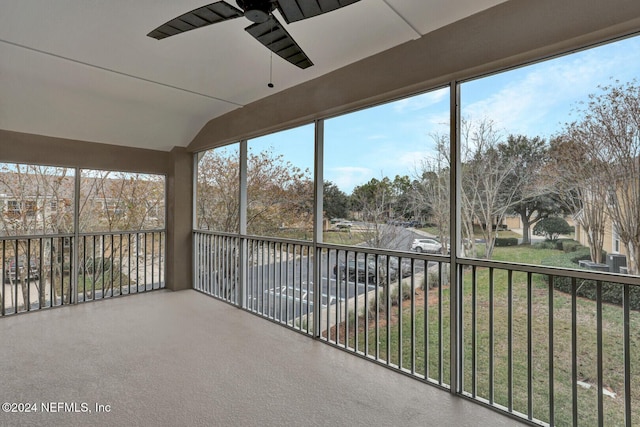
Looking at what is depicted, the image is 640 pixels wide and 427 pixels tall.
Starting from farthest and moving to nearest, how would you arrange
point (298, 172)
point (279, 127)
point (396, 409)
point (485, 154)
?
point (298, 172), point (279, 127), point (485, 154), point (396, 409)

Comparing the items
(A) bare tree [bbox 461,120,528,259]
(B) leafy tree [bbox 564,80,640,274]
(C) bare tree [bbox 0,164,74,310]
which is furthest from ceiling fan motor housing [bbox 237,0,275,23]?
(C) bare tree [bbox 0,164,74,310]

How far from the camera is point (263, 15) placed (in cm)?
148

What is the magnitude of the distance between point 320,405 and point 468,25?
2.74 metres

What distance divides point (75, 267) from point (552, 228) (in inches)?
211

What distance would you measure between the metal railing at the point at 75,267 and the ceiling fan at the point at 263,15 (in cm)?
387

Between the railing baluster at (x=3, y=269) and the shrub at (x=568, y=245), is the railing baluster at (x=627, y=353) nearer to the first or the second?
the shrub at (x=568, y=245)

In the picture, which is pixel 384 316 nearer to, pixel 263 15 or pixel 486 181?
pixel 486 181

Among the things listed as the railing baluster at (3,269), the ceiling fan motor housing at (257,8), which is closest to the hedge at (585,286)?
the ceiling fan motor housing at (257,8)

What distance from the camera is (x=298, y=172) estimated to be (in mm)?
4352

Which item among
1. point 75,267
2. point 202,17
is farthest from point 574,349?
point 75,267

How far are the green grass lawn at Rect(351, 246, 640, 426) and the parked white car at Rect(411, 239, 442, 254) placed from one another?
0.28m

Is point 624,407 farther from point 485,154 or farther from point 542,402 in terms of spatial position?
point 485,154

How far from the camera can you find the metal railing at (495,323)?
6.15 feet

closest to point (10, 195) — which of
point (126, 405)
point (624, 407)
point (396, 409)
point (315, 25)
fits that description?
point (126, 405)
